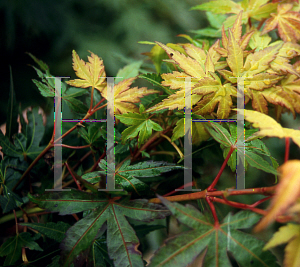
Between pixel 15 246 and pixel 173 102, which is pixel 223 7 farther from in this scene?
pixel 15 246

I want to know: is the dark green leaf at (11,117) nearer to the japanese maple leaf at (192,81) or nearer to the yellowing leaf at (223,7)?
the japanese maple leaf at (192,81)

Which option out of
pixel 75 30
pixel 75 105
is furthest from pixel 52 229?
pixel 75 30

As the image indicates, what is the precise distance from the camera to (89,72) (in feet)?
1.22

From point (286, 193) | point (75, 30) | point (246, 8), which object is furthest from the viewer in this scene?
point (75, 30)

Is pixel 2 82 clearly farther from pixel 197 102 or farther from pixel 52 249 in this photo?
pixel 197 102

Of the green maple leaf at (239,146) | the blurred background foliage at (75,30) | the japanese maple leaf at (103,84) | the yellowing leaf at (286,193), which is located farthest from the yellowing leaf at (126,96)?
the blurred background foliage at (75,30)

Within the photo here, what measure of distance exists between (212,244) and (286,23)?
431 mm

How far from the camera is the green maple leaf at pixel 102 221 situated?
0.95 ft

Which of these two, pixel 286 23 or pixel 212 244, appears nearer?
pixel 212 244

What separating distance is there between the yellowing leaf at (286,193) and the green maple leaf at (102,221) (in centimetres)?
15

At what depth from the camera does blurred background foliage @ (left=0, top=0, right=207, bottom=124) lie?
88 cm

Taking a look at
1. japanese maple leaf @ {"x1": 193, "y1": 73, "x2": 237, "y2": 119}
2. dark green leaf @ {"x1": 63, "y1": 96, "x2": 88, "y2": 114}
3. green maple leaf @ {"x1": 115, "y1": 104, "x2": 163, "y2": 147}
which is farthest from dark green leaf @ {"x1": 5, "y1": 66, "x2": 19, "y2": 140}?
japanese maple leaf @ {"x1": 193, "y1": 73, "x2": 237, "y2": 119}

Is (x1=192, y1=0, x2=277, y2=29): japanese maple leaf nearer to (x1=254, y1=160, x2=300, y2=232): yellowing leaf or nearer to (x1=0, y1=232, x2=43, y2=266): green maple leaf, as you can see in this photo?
(x1=254, y1=160, x2=300, y2=232): yellowing leaf

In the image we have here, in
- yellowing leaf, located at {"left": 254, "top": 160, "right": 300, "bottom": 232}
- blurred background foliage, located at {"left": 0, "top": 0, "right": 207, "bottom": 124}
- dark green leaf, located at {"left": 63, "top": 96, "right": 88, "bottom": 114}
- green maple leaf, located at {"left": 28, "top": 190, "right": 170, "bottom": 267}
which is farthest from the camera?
blurred background foliage, located at {"left": 0, "top": 0, "right": 207, "bottom": 124}
